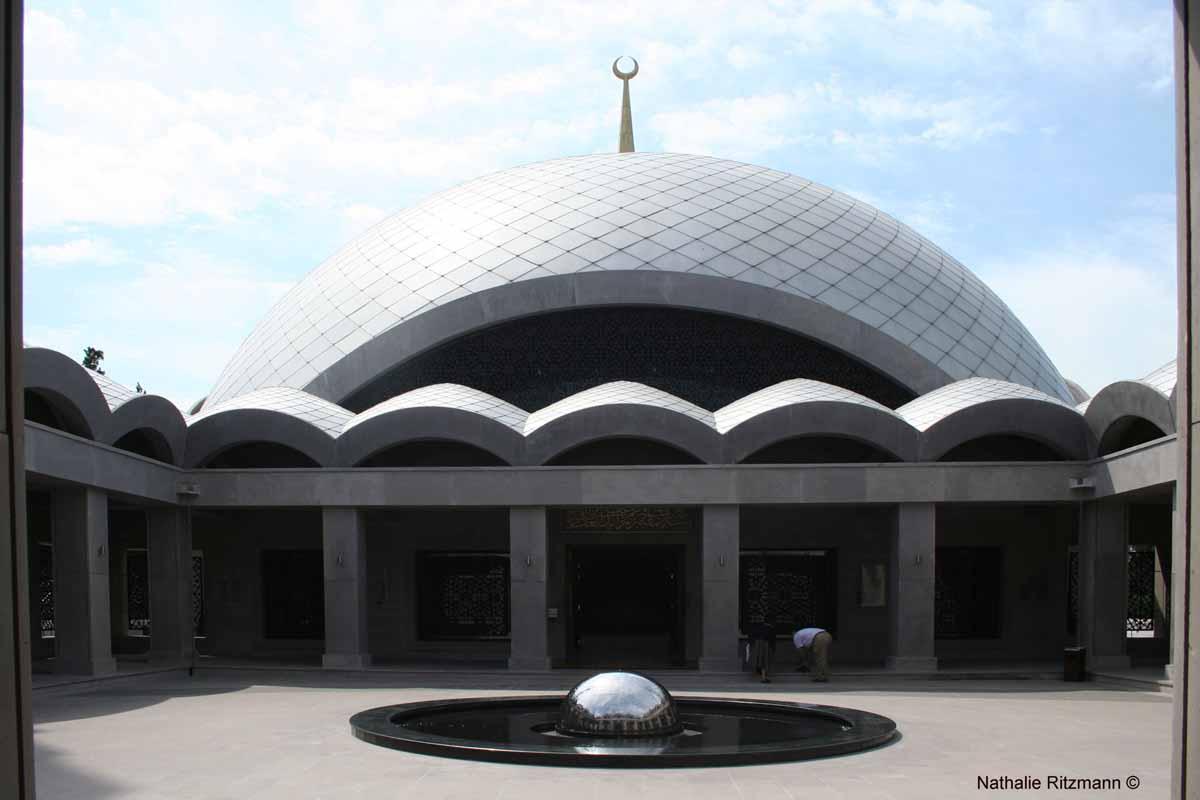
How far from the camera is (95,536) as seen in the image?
1959cm

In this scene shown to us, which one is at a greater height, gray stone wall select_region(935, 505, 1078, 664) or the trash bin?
gray stone wall select_region(935, 505, 1078, 664)

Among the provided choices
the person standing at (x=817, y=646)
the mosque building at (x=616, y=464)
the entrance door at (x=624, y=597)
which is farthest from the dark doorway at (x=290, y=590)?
the person standing at (x=817, y=646)

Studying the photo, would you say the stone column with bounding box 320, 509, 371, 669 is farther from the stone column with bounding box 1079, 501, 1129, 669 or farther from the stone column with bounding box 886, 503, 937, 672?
the stone column with bounding box 1079, 501, 1129, 669

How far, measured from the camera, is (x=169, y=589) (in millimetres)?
22531

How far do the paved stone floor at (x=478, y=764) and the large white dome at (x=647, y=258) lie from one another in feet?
34.3

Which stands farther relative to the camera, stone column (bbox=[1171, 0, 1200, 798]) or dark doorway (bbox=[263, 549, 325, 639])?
dark doorway (bbox=[263, 549, 325, 639])

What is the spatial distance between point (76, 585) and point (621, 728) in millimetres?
10932

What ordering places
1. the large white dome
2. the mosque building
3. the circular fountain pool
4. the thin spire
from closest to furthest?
the circular fountain pool, the mosque building, the large white dome, the thin spire

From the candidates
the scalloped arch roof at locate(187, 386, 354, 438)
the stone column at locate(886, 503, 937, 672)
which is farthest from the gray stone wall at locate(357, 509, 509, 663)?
the stone column at locate(886, 503, 937, 672)

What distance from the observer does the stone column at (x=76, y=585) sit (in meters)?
19.3

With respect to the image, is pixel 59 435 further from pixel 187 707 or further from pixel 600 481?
pixel 600 481

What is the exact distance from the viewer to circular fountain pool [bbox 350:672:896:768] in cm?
1082

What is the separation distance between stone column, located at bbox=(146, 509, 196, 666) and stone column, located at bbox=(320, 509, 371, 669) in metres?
2.56

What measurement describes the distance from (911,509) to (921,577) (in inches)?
45.7
